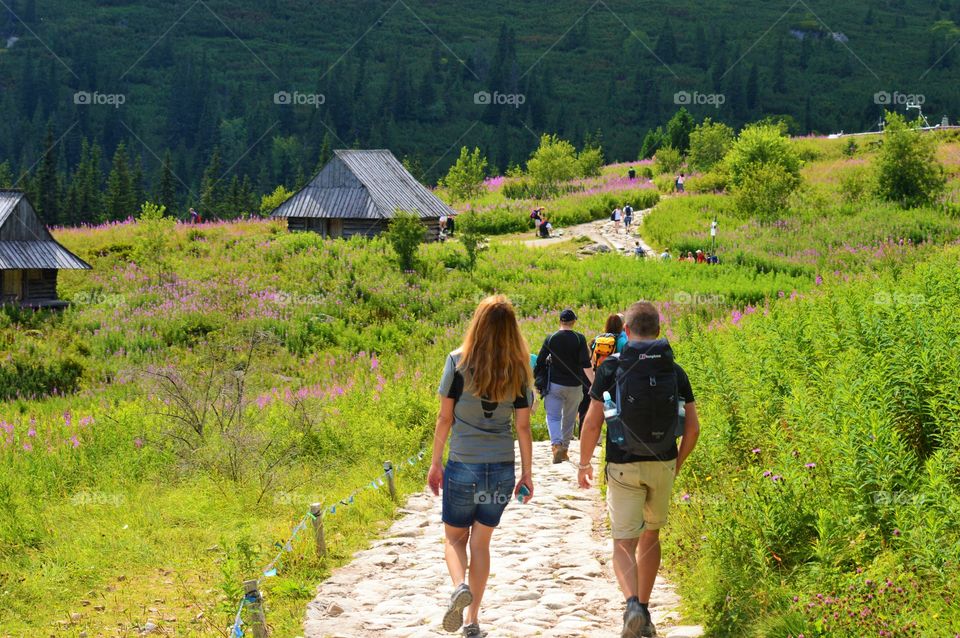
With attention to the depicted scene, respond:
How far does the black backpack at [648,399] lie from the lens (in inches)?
230

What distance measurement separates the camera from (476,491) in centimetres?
585

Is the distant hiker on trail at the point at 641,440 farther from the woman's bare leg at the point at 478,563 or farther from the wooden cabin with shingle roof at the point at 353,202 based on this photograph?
the wooden cabin with shingle roof at the point at 353,202

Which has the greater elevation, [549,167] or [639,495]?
[549,167]

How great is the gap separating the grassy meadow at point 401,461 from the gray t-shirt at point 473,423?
1788mm

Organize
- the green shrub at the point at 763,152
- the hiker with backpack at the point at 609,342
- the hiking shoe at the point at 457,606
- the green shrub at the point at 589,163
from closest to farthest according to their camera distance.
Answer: the hiking shoe at the point at 457,606 → the hiker with backpack at the point at 609,342 → the green shrub at the point at 763,152 → the green shrub at the point at 589,163

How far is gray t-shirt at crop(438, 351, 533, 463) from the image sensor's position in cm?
585

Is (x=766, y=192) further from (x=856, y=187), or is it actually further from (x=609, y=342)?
(x=609, y=342)

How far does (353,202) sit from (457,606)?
3529cm

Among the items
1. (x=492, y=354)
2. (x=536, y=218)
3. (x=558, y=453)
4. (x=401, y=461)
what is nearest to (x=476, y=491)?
(x=492, y=354)

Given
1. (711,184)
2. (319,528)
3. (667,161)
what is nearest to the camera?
(319,528)

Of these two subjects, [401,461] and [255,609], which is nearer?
[255,609]

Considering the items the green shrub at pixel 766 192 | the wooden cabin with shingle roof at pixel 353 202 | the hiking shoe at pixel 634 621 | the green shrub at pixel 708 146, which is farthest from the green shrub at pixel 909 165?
the hiking shoe at pixel 634 621

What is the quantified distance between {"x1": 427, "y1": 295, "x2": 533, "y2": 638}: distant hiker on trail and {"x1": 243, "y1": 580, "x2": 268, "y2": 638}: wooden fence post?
1.25m

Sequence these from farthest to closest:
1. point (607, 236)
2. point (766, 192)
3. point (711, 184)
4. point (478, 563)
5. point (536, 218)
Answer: point (711, 184), point (536, 218), point (607, 236), point (766, 192), point (478, 563)
